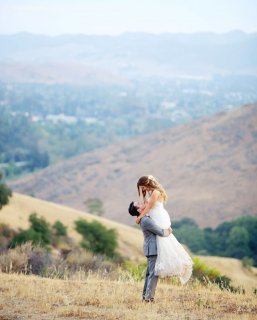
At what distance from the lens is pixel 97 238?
3644 cm

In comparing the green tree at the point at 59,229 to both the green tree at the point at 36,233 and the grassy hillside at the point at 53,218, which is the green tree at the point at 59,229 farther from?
the green tree at the point at 36,233

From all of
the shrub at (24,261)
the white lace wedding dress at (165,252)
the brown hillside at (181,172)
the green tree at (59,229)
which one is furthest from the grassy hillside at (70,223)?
the white lace wedding dress at (165,252)

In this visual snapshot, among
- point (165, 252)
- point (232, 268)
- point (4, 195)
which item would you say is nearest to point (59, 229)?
point (4, 195)

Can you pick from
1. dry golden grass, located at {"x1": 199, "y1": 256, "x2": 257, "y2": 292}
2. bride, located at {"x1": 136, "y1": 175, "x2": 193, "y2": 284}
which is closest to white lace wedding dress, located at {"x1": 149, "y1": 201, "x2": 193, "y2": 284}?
bride, located at {"x1": 136, "y1": 175, "x2": 193, "y2": 284}

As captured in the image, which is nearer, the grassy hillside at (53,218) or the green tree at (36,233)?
the green tree at (36,233)

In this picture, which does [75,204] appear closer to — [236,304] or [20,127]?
[20,127]

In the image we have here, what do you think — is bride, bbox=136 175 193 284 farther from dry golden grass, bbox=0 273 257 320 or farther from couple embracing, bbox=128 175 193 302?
dry golden grass, bbox=0 273 257 320

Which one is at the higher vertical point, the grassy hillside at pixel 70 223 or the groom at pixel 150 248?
the groom at pixel 150 248

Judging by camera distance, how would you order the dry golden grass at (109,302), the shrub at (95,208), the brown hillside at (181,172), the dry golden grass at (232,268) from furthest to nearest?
the brown hillside at (181,172) < the shrub at (95,208) < the dry golden grass at (232,268) < the dry golden grass at (109,302)

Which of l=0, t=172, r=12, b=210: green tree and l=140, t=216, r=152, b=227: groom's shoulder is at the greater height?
l=140, t=216, r=152, b=227: groom's shoulder

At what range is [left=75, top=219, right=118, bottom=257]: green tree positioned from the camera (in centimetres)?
3491

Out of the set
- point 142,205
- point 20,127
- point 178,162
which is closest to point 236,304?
point 142,205

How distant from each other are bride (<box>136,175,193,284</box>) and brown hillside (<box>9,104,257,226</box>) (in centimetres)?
5427

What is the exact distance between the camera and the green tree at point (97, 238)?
3491 centimetres
